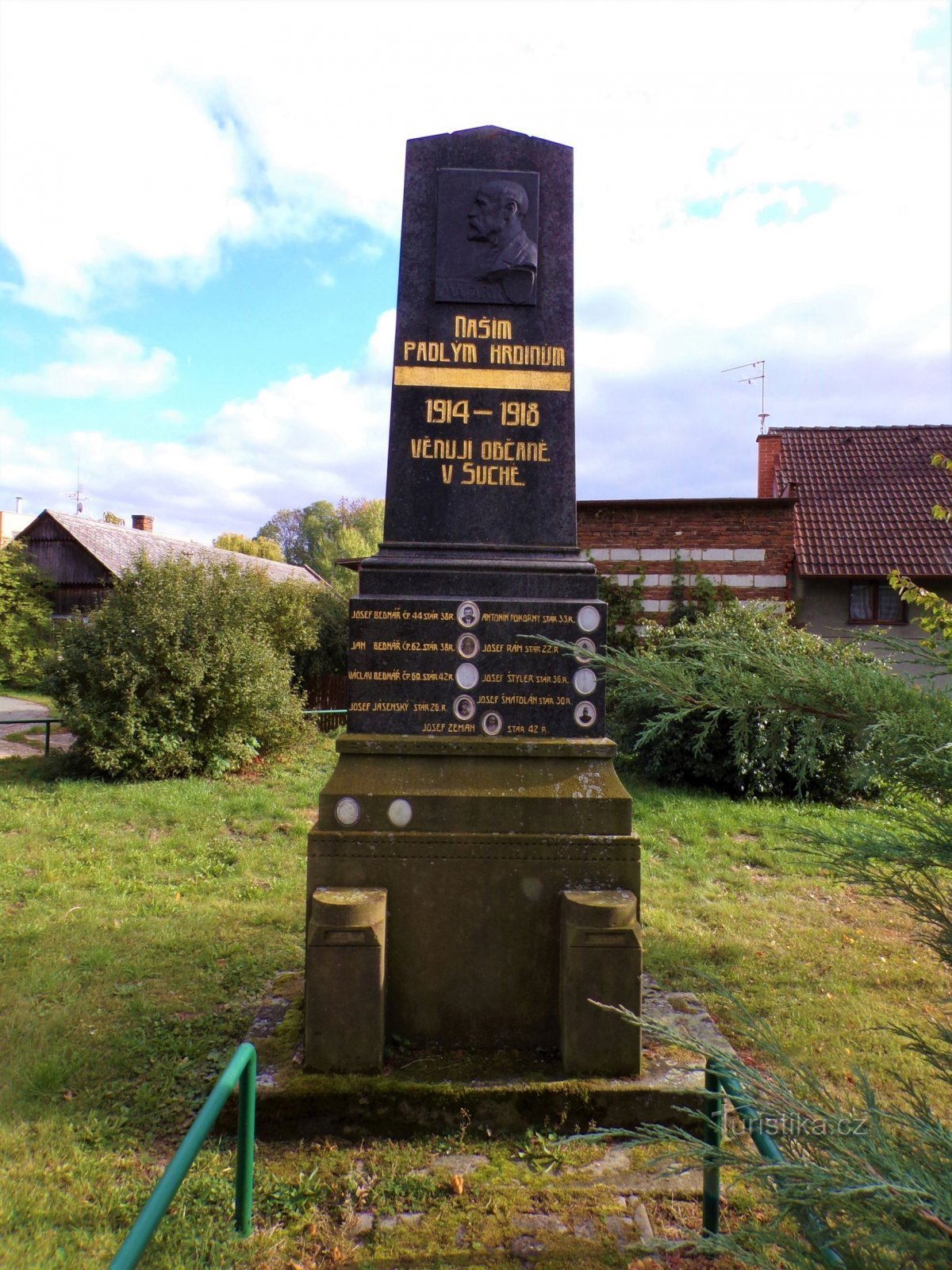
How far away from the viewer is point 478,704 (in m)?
4.15

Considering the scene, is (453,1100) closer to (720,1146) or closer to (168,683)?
(720,1146)

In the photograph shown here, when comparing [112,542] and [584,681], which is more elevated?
[112,542]

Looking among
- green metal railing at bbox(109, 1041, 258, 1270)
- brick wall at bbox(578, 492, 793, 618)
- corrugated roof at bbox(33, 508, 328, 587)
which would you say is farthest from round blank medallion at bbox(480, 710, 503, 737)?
corrugated roof at bbox(33, 508, 328, 587)

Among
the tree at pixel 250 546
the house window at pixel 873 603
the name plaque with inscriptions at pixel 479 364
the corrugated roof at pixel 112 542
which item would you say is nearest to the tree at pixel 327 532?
the tree at pixel 250 546

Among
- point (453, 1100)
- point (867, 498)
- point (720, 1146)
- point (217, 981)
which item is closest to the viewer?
point (720, 1146)

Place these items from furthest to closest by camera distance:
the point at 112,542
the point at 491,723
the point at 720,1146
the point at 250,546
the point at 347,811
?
the point at 250,546
the point at 112,542
the point at 491,723
the point at 347,811
the point at 720,1146

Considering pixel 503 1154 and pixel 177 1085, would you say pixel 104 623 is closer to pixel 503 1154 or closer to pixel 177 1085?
pixel 177 1085

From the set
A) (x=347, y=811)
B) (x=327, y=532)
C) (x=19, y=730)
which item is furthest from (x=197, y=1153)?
(x=327, y=532)

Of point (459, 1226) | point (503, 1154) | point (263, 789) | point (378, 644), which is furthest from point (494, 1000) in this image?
point (263, 789)

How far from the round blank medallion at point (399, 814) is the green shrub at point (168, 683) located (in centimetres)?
709

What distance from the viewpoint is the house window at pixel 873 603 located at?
1670 cm

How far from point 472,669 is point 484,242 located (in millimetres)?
2182

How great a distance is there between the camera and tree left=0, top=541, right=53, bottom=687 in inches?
1136

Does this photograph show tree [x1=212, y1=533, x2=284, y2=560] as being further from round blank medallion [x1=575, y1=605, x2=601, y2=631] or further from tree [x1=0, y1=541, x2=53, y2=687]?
round blank medallion [x1=575, y1=605, x2=601, y2=631]
